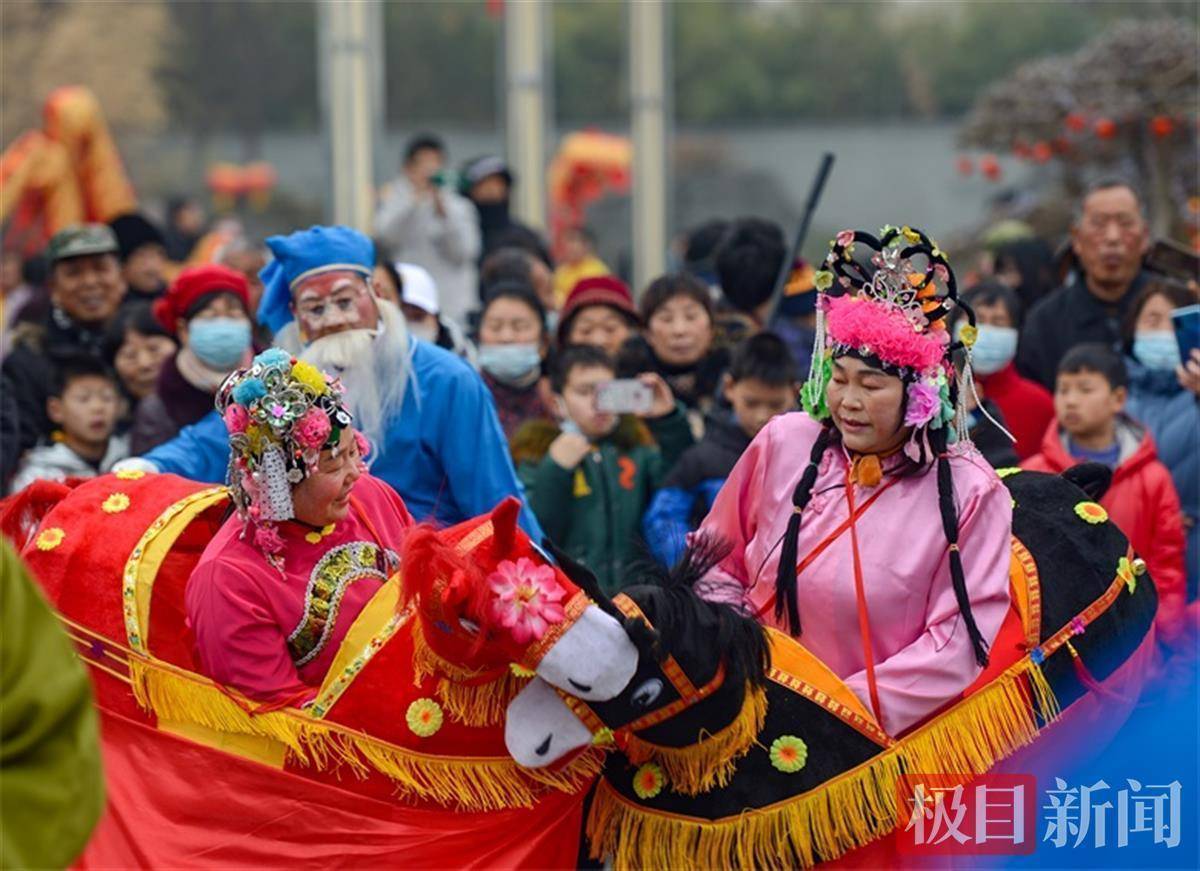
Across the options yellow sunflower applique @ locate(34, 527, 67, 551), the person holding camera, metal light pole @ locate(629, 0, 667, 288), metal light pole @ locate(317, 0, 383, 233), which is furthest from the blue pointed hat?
metal light pole @ locate(629, 0, 667, 288)

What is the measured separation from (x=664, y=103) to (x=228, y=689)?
10634 millimetres

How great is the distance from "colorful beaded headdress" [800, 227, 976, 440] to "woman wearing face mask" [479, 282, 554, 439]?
2789 mm

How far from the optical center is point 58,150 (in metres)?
12.4

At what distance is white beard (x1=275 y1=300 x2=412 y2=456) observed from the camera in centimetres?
517

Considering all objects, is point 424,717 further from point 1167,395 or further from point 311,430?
point 1167,395

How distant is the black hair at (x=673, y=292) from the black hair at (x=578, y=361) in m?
0.52

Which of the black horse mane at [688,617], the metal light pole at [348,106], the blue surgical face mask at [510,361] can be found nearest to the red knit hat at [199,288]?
the blue surgical face mask at [510,361]

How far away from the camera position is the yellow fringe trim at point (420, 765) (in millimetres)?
3889

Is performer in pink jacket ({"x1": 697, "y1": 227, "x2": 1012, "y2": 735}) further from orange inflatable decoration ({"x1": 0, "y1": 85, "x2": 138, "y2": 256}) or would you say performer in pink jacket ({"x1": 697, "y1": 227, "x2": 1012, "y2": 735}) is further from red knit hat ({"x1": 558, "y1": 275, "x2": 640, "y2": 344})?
orange inflatable decoration ({"x1": 0, "y1": 85, "x2": 138, "y2": 256})

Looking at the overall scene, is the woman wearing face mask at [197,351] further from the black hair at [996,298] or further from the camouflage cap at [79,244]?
the black hair at [996,298]

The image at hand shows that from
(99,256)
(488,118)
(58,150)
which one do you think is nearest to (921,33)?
(488,118)

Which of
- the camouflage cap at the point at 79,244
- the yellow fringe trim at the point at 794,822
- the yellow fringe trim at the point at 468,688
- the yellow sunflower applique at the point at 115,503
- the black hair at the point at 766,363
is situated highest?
the camouflage cap at the point at 79,244

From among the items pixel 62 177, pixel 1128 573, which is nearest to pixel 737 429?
pixel 1128 573

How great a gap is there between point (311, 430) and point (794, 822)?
1.29m
